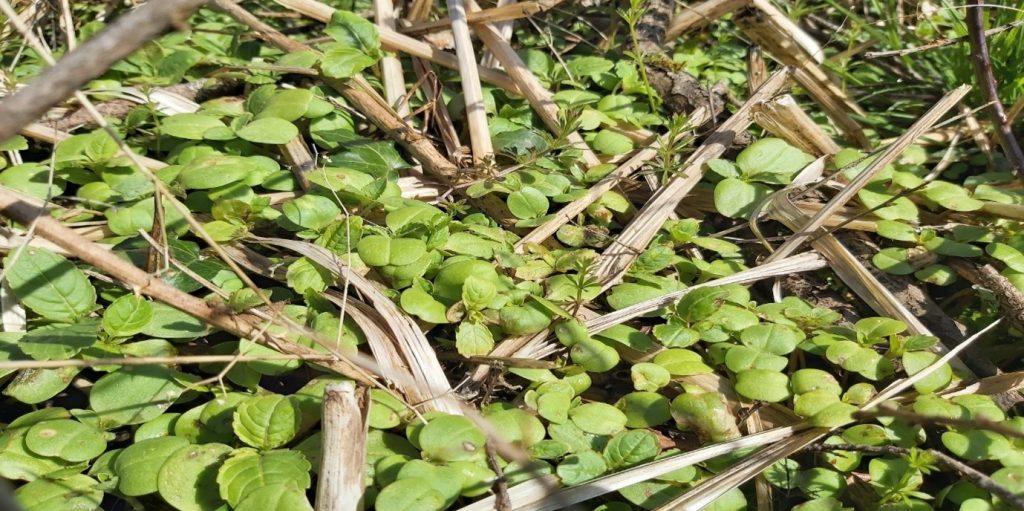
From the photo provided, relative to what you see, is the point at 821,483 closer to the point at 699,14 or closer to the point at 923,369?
the point at 923,369

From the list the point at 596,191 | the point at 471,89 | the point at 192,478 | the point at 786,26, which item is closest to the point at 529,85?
the point at 471,89

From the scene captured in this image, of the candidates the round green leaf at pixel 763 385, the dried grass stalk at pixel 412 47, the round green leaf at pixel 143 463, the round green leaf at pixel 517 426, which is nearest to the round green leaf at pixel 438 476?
the round green leaf at pixel 517 426

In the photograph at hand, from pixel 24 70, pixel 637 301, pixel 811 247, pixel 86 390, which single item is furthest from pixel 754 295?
pixel 24 70

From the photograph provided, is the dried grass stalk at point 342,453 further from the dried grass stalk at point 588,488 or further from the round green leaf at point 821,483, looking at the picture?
the round green leaf at point 821,483

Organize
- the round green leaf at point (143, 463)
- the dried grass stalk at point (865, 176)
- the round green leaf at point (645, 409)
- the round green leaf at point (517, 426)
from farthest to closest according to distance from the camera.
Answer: the dried grass stalk at point (865, 176), the round green leaf at point (645, 409), the round green leaf at point (517, 426), the round green leaf at point (143, 463)

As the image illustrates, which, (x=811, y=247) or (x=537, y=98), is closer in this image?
(x=811, y=247)

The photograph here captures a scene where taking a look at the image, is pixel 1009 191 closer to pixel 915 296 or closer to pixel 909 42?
pixel 915 296
